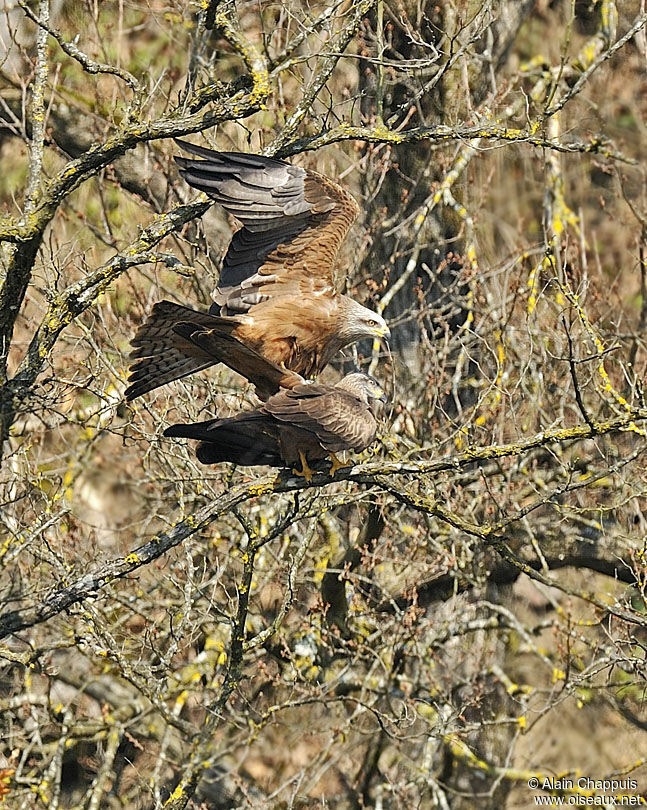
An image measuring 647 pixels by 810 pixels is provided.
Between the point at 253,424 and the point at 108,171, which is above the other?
the point at 108,171

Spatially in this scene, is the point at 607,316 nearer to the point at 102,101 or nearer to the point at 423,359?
the point at 423,359

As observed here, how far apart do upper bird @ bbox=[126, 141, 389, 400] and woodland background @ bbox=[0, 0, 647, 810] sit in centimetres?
63

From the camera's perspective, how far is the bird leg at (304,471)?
4.72 meters

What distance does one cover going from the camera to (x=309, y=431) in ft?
14.7

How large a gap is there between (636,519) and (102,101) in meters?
5.34

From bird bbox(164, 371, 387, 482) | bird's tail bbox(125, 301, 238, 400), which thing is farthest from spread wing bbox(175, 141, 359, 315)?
bird bbox(164, 371, 387, 482)

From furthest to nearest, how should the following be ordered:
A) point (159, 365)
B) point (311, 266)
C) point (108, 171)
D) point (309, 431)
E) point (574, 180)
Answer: point (574, 180) < point (108, 171) < point (311, 266) < point (159, 365) < point (309, 431)

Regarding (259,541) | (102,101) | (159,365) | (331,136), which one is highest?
(102,101)

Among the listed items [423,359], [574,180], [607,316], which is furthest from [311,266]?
[574,180]

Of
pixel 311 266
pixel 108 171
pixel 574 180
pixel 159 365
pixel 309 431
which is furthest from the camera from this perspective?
pixel 574 180

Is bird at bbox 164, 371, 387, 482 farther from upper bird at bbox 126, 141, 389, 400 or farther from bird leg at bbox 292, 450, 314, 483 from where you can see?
upper bird at bbox 126, 141, 389, 400

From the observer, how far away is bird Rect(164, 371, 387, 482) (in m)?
4.46

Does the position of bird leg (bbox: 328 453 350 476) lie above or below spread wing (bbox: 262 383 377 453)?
below

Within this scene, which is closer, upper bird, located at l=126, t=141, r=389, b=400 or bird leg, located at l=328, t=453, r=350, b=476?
bird leg, located at l=328, t=453, r=350, b=476
